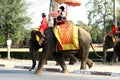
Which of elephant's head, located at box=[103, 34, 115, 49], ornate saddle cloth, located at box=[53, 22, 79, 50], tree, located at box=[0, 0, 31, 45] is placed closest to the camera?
ornate saddle cloth, located at box=[53, 22, 79, 50]

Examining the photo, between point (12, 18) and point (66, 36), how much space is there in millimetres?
28822

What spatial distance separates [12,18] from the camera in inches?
1772

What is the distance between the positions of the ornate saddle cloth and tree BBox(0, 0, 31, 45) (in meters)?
28.5

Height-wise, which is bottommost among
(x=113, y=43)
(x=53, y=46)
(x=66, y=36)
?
(x=113, y=43)

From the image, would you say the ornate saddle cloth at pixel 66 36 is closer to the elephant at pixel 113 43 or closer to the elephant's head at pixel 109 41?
the elephant at pixel 113 43

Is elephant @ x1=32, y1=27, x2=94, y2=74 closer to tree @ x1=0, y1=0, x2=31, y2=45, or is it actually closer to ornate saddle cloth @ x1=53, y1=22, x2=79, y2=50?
ornate saddle cloth @ x1=53, y1=22, x2=79, y2=50

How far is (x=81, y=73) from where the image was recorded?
17.0 metres

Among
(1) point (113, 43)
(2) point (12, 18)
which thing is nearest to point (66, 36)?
(1) point (113, 43)

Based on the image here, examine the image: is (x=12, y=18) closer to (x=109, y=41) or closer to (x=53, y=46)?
(x=109, y=41)

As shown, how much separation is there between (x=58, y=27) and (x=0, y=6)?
1161 inches

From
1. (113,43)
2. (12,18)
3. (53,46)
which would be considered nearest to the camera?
(53,46)

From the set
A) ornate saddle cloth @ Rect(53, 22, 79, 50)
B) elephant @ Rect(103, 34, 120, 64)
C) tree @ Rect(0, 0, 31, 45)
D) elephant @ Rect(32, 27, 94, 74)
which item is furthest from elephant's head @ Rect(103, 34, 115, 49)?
tree @ Rect(0, 0, 31, 45)

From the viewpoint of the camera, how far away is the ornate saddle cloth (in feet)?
54.9

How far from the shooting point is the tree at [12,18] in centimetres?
4497
